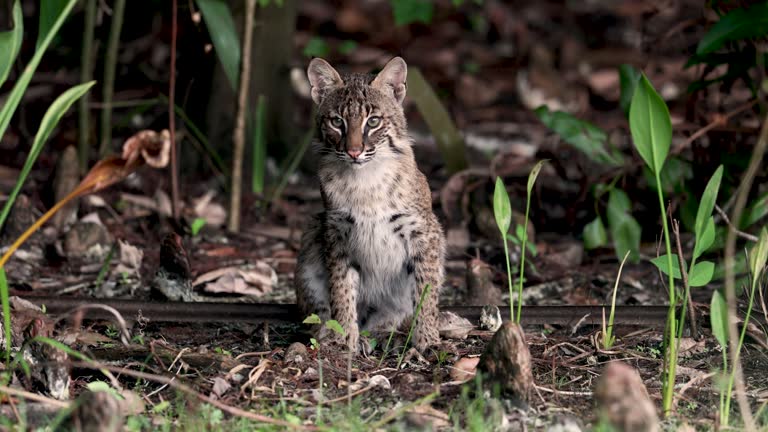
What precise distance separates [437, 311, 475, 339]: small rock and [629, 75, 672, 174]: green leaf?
4.72 feet

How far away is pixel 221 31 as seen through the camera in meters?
6.78

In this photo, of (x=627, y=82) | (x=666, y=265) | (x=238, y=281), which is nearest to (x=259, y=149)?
(x=238, y=281)

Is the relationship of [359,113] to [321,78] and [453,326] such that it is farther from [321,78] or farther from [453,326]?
[453,326]

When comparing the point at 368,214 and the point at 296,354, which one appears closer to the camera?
the point at 296,354

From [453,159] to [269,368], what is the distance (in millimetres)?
3286

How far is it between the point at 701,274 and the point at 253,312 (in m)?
2.27

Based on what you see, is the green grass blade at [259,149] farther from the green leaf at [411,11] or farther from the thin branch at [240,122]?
the green leaf at [411,11]

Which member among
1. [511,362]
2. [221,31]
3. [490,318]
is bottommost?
[490,318]

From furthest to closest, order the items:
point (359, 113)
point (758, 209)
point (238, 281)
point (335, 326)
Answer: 1. point (238, 281)
2. point (758, 209)
3. point (359, 113)
4. point (335, 326)

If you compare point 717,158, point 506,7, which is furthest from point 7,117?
point 506,7

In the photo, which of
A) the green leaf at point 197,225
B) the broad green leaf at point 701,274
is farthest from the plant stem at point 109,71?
the broad green leaf at point 701,274

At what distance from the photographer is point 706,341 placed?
208 inches

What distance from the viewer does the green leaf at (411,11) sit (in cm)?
913

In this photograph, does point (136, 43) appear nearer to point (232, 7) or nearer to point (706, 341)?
point (232, 7)
